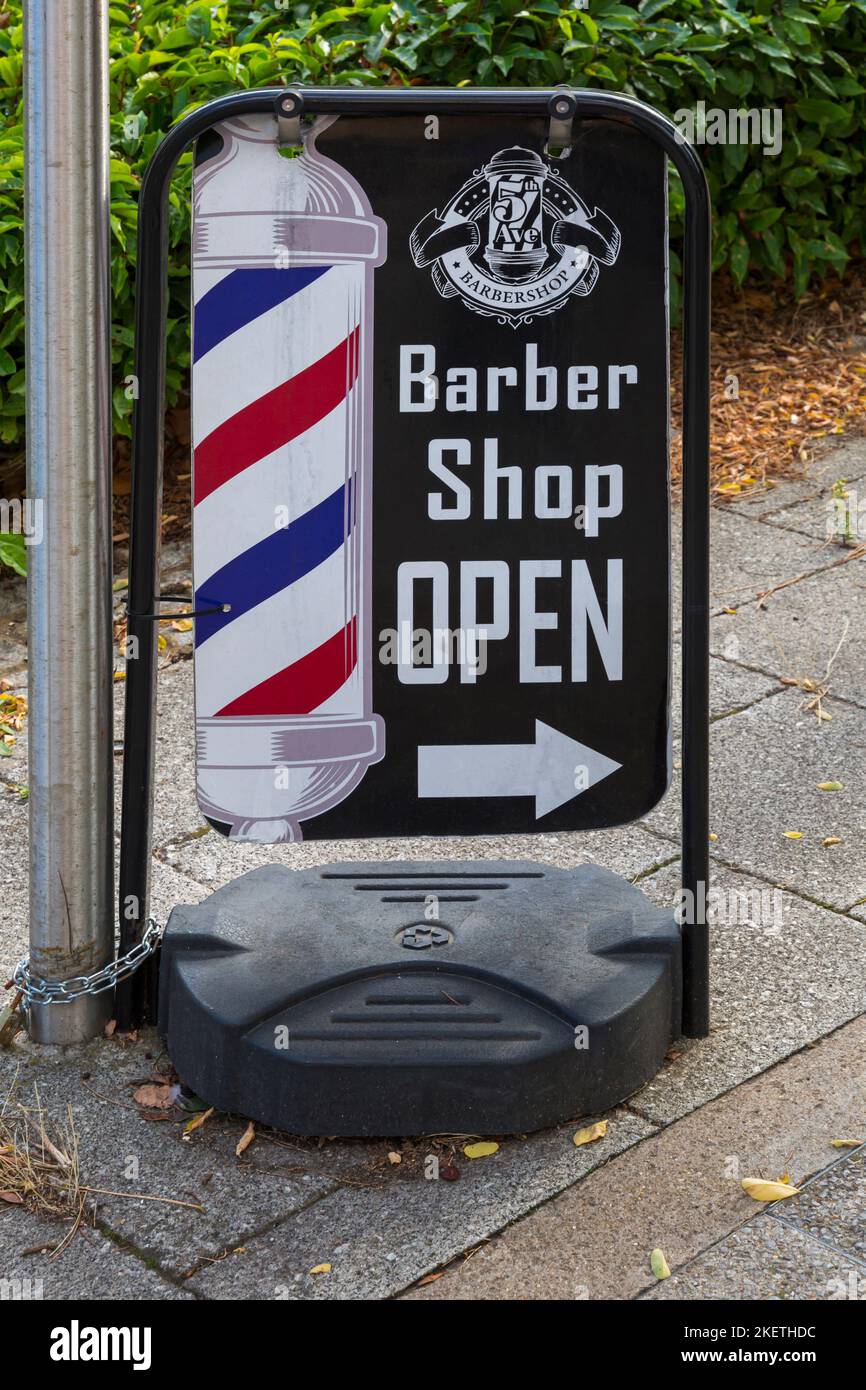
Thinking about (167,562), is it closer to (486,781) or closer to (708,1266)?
(486,781)

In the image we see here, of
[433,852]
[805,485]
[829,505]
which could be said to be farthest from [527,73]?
[433,852]

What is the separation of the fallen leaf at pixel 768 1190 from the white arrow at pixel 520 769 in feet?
2.54

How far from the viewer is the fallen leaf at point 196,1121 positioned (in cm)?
304

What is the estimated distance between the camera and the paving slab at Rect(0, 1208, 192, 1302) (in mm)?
2668

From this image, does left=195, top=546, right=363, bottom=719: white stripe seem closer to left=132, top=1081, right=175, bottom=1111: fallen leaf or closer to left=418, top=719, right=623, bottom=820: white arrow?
left=418, top=719, right=623, bottom=820: white arrow

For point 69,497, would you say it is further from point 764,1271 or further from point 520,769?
point 764,1271

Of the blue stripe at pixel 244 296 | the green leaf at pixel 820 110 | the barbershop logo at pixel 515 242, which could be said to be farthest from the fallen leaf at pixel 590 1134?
the green leaf at pixel 820 110

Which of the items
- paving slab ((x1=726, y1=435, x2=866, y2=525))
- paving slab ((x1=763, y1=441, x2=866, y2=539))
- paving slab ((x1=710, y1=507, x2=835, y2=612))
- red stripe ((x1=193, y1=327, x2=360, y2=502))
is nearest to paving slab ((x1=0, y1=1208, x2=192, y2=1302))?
red stripe ((x1=193, y1=327, x2=360, y2=502))

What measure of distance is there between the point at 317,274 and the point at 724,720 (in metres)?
2.09

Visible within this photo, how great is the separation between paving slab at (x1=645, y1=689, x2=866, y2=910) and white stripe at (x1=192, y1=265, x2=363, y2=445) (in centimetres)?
166

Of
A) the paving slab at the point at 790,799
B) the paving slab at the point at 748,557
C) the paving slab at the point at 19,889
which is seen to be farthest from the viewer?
the paving slab at the point at 748,557

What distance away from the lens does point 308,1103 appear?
2.96 meters

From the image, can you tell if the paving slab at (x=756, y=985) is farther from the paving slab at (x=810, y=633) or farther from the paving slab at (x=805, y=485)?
the paving slab at (x=805, y=485)
